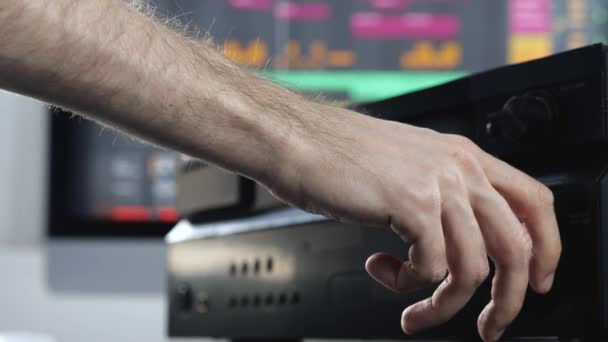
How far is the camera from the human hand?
0.51m

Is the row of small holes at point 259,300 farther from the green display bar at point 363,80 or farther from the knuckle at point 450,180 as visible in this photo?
the green display bar at point 363,80

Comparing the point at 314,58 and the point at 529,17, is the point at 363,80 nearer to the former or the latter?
the point at 314,58

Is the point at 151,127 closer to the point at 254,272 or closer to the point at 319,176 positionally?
the point at 319,176

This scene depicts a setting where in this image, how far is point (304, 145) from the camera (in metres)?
0.51

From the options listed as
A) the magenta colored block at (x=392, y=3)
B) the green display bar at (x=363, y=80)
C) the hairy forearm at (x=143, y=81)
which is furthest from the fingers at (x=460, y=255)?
the magenta colored block at (x=392, y=3)

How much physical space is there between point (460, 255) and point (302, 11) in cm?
176

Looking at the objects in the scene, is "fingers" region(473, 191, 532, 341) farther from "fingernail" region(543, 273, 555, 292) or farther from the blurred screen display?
the blurred screen display

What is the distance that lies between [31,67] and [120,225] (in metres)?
1.73

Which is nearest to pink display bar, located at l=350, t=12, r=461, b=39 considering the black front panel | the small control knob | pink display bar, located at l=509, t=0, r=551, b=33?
pink display bar, located at l=509, t=0, r=551, b=33

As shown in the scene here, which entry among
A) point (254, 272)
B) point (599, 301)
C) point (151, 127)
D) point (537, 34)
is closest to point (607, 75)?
point (599, 301)

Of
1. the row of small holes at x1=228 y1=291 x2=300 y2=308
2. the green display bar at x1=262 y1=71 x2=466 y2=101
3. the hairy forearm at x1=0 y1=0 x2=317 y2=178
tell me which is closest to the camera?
the hairy forearm at x1=0 y1=0 x2=317 y2=178

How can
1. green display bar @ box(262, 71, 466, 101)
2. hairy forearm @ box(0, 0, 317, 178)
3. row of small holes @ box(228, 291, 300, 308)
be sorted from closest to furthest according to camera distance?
hairy forearm @ box(0, 0, 317, 178), row of small holes @ box(228, 291, 300, 308), green display bar @ box(262, 71, 466, 101)

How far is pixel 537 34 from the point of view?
218 cm

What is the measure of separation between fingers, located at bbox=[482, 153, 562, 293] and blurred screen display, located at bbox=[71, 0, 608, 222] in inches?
64.0
